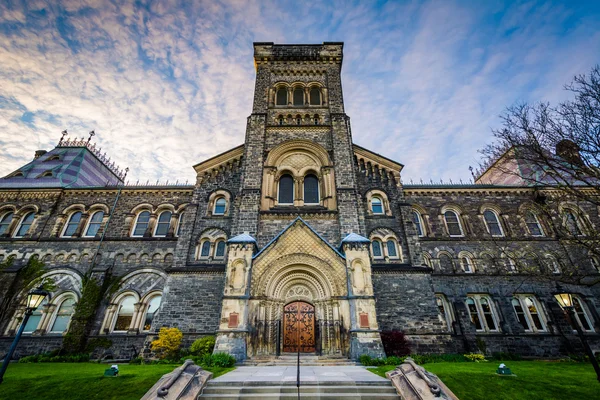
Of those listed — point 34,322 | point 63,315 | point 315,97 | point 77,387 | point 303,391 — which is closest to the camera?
point 303,391

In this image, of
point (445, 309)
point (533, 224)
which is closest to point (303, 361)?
point (445, 309)

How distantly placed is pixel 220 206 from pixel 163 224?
5.10 m

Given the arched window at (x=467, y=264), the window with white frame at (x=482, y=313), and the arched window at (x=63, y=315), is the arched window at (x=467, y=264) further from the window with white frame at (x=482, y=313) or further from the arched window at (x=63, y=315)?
the arched window at (x=63, y=315)

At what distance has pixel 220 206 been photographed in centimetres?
1884

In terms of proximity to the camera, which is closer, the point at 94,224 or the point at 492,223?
the point at 94,224

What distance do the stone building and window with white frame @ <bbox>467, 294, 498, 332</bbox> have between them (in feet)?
0.25

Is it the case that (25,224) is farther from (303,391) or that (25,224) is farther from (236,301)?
(303,391)

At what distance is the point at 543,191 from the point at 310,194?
18.1 metres

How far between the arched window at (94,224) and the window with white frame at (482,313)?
2636 cm

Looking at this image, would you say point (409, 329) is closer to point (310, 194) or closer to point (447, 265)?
point (447, 265)

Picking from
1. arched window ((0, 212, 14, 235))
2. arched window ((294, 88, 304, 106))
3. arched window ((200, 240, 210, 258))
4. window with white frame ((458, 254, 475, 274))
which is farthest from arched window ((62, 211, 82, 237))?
window with white frame ((458, 254, 475, 274))

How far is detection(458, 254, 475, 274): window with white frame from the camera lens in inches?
751

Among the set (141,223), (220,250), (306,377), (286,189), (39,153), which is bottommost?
(306,377)

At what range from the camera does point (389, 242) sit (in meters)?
17.2
